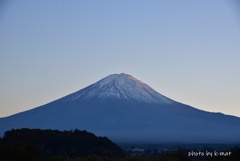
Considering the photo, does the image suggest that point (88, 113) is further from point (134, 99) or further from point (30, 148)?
point (30, 148)

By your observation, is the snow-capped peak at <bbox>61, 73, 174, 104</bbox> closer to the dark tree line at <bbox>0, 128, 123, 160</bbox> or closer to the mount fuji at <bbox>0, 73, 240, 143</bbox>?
the mount fuji at <bbox>0, 73, 240, 143</bbox>

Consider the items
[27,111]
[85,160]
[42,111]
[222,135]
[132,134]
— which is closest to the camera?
[85,160]

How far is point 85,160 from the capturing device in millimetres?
19016

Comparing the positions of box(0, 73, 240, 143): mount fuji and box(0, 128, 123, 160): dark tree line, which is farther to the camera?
box(0, 73, 240, 143): mount fuji

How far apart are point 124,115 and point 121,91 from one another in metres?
5.10

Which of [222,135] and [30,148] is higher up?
[222,135]

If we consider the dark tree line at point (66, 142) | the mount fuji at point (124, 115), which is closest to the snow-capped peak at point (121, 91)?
the mount fuji at point (124, 115)

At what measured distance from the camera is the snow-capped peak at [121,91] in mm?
123188

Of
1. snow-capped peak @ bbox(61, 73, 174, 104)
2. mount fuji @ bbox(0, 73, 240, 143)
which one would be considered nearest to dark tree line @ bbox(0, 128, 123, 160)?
mount fuji @ bbox(0, 73, 240, 143)

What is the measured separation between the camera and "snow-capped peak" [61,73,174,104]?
123 m

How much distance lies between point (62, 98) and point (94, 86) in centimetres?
758

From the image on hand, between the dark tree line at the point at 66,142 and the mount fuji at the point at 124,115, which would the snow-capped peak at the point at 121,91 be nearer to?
the mount fuji at the point at 124,115

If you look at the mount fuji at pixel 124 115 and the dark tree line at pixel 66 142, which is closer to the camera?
the dark tree line at pixel 66 142

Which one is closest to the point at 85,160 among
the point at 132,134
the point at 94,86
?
the point at 132,134
